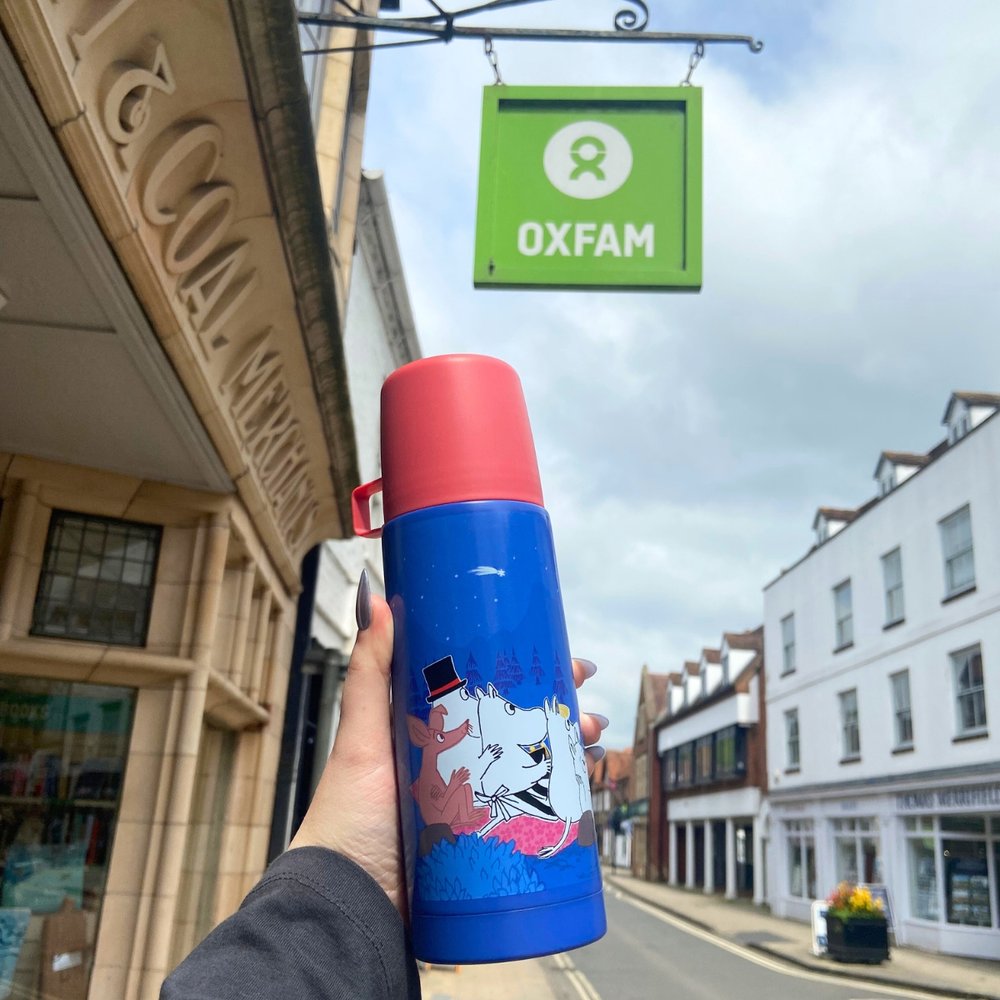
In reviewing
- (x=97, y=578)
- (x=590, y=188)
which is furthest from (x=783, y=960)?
(x=590, y=188)

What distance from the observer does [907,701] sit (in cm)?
2089

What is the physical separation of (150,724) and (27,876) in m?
0.92

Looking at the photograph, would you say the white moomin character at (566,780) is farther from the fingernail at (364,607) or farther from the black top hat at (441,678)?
the fingernail at (364,607)

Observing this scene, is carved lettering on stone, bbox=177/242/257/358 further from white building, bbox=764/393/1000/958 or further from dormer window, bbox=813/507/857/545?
dormer window, bbox=813/507/857/545

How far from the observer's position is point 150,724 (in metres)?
5.33

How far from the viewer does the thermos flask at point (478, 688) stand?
5.13 feet

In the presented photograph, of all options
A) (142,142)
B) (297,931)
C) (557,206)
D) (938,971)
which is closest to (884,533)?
(938,971)

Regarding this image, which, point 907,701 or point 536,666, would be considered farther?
point 907,701

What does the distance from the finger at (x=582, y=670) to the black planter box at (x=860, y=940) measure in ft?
56.4

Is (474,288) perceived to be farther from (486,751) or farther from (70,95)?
(486,751)

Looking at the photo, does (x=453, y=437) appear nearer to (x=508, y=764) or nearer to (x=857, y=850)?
(x=508, y=764)

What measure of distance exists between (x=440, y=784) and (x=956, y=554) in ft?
65.0

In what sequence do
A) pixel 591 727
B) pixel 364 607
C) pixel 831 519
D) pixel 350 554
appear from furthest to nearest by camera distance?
pixel 831 519 < pixel 350 554 < pixel 591 727 < pixel 364 607

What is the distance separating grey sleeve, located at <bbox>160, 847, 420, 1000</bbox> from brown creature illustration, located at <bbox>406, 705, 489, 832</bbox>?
170 mm
